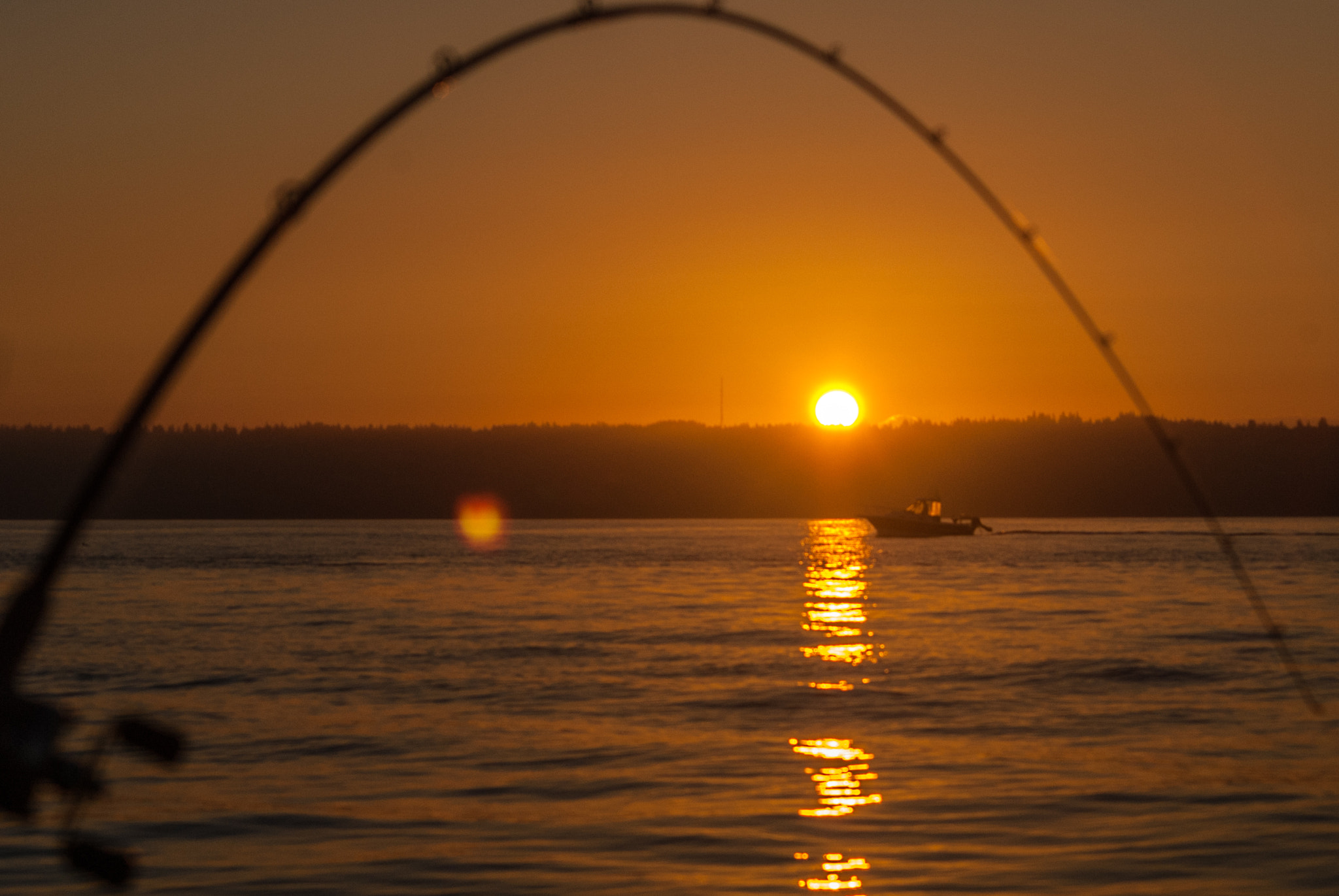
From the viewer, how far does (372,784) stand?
70.2ft

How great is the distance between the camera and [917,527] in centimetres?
14738

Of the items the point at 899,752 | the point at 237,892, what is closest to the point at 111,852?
the point at 237,892

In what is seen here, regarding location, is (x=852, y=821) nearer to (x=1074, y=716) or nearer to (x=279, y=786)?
(x=279, y=786)

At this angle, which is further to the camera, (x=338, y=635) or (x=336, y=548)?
(x=336, y=548)

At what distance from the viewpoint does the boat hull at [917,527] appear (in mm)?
145375

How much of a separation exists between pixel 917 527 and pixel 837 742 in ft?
406

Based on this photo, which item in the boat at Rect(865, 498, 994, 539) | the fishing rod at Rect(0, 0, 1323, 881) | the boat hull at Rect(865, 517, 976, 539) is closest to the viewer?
the fishing rod at Rect(0, 0, 1323, 881)

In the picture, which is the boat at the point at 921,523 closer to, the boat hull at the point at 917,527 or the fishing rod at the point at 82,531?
the boat hull at the point at 917,527

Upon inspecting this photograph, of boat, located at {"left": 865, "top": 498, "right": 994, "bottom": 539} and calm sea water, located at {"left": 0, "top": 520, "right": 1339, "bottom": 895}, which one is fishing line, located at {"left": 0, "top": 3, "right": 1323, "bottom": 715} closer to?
calm sea water, located at {"left": 0, "top": 520, "right": 1339, "bottom": 895}

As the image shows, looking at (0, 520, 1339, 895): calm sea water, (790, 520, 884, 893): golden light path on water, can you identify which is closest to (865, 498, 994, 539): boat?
(790, 520, 884, 893): golden light path on water

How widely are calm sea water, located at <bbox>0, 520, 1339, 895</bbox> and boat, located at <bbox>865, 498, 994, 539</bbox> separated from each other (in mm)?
79973

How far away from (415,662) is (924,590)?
42975 mm

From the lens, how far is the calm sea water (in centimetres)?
1634

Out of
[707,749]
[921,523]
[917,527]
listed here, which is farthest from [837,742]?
[917,527]
